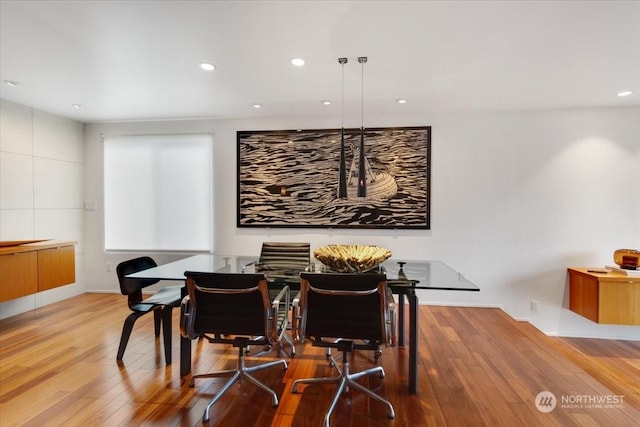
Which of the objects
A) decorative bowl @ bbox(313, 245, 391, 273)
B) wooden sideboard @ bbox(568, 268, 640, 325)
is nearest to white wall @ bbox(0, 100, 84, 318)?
decorative bowl @ bbox(313, 245, 391, 273)

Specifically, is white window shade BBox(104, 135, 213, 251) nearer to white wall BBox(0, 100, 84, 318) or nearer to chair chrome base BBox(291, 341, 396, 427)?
white wall BBox(0, 100, 84, 318)

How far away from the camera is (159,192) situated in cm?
458

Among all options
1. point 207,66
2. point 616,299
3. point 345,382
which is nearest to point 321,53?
point 207,66

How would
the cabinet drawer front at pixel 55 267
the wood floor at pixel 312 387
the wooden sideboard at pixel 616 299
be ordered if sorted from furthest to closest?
1. the cabinet drawer front at pixel 55 267
2. the wooden sideboard at pixel 616 299
3. the wood floor at pixel 312 387

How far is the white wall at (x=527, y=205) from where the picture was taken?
3.85 metres

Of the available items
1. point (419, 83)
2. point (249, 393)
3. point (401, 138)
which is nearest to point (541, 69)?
point (419, 83)

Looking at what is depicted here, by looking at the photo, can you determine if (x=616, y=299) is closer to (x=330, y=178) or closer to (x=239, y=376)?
(x=330, y=178)

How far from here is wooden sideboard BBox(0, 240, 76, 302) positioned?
3205mm

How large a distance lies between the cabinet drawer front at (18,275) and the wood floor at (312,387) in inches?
16.9

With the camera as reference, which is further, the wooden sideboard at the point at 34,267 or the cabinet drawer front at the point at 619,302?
the cabinet drawer front at the point at 619,302

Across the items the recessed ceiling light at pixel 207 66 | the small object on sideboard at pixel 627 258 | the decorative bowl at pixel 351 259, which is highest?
the recessed ceiling light at pixel 207 66

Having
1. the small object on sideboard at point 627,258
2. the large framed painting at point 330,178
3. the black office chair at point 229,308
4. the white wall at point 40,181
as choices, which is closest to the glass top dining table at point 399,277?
the black office chair at point 229,308

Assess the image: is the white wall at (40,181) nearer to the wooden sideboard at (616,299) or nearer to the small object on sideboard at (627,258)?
the wooden sideboard at (616,299)

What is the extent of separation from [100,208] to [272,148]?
2.82 m
